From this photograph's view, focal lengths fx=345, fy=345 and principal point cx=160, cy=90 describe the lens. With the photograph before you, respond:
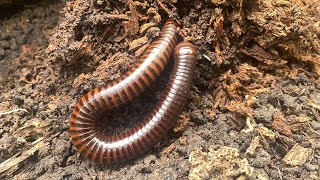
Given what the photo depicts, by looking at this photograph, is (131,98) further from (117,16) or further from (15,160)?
(15,160)

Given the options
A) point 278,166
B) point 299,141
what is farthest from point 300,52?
point 278,166

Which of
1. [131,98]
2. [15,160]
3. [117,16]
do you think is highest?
[117,16]

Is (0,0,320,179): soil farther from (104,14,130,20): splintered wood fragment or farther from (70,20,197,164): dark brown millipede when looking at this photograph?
(70,20,197,164): dark brown millipede

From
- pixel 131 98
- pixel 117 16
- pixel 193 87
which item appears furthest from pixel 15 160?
Answer: pixel 193 87

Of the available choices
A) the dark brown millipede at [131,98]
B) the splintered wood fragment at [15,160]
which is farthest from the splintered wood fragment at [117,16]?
the splintered wood fragment at [15,160]

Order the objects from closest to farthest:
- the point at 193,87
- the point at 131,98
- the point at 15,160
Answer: the point at 15,160 → the point at 131,98 → the point at 193,87

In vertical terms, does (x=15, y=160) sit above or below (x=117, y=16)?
below

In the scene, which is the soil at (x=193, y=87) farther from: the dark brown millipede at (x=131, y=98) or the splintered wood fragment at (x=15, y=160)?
the dark brown millipede at (x=131, y=98)

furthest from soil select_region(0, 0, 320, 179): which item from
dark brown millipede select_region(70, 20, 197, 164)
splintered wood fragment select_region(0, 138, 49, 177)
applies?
dark brown millipede select_region(70, 20, 197, 164)
